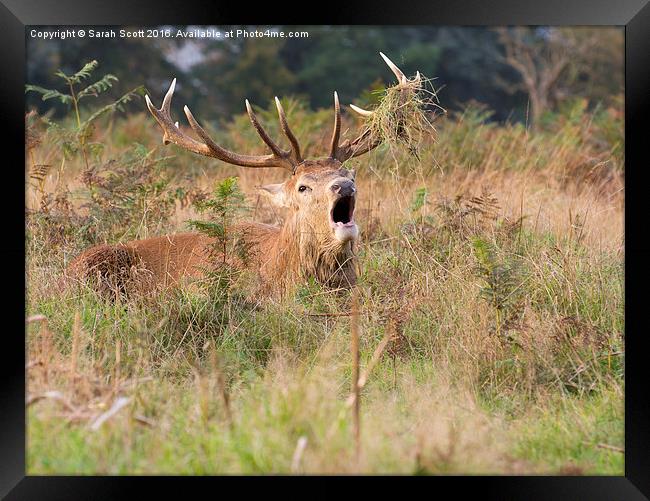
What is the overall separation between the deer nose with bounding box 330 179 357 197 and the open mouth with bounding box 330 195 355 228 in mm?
59

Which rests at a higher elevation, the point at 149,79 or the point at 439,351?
the point at 149,79

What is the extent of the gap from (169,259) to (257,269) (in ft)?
2.72

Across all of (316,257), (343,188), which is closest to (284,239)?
(316,257)

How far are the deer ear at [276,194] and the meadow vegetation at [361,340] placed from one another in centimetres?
41

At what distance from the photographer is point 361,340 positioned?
20.9ft

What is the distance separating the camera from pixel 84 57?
2381 cm

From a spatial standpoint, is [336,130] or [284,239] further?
[284,239]

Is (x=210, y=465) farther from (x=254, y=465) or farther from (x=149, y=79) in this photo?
(x=149, y=79)
